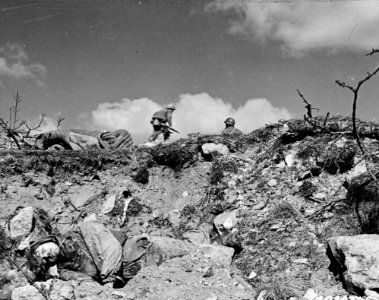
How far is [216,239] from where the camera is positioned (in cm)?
554

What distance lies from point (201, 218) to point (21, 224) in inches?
116

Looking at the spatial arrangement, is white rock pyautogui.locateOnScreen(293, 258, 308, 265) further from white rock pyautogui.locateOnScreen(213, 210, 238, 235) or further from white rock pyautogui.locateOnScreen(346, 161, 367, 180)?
white rock pyautogui.locateOnScreen(346, 161, 367, 180)

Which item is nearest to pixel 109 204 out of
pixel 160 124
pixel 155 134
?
pixel 155 134

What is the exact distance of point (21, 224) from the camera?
592 centimetres

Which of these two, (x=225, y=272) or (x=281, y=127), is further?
(x=281, y=127)

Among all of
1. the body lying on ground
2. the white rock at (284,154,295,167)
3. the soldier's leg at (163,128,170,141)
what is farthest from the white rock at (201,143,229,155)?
the soldier's leg at (163,128,170,141)

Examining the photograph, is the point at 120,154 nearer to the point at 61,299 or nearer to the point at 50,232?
the point at 50,232

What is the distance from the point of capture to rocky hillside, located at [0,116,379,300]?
424cm

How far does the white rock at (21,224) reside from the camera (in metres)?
5.85

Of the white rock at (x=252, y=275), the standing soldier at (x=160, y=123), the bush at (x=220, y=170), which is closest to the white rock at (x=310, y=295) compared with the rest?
the white rock at (x=252, y=275)

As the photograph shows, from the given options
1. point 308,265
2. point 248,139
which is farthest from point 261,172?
point 308,265

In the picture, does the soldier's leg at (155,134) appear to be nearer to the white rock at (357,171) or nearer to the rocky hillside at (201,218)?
the rocky hillside at (201,218)

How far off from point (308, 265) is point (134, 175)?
13.0 ft

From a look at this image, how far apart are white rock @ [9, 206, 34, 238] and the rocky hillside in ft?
Answer: 0.05
